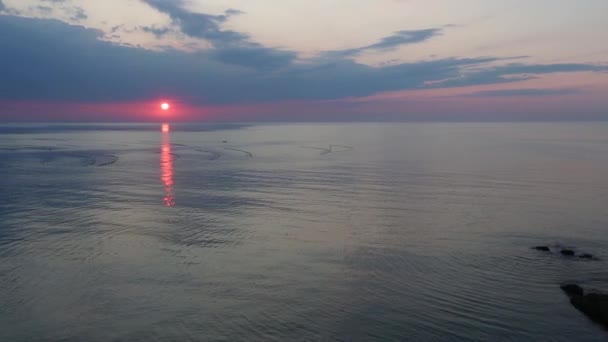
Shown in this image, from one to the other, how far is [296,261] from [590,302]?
15.2m

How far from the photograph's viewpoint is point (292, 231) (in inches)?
1359

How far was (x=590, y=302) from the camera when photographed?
69.1 ft

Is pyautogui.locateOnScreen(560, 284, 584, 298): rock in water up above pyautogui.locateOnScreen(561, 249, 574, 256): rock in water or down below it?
below

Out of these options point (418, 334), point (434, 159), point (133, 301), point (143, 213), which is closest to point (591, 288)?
point (418, 334)

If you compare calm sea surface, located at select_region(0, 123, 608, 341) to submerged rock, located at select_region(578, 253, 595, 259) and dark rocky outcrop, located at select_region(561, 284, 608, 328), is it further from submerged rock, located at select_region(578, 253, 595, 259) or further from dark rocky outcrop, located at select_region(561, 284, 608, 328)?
submerged rock, located at select_region(578, 253, 595, 259)

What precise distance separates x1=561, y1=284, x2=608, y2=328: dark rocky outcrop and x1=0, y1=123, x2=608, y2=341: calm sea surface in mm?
456

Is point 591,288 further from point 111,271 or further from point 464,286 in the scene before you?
point 111,271

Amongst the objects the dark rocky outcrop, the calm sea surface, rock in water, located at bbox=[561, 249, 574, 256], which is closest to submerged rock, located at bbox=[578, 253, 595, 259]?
rock in water, located at bbox=[561, 249, 574, 256]

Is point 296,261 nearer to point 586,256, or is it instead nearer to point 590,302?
point 590,302

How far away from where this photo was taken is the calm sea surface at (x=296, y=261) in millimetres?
19812

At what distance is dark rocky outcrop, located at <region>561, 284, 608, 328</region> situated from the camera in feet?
65.5

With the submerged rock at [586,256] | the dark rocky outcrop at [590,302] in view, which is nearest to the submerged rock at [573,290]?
the dark rocky outcrop at [590,302]

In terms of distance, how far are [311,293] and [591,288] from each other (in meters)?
14.2

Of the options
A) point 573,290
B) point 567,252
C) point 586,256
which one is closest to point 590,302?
point 573,290
